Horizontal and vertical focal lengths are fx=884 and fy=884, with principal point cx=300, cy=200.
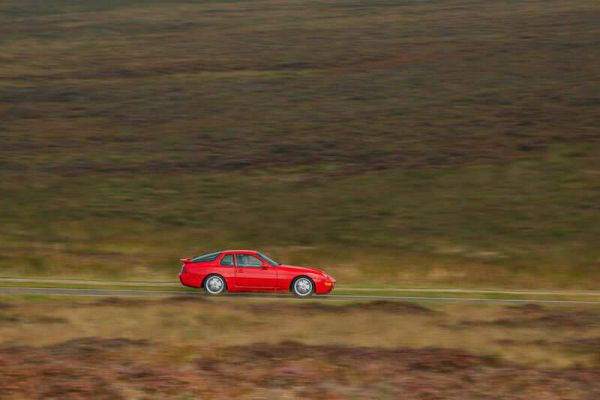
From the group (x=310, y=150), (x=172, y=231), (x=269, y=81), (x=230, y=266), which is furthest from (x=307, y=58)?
(x=230, y=266)

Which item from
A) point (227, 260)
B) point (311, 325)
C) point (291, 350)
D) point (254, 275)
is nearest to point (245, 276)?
point (254, 275)

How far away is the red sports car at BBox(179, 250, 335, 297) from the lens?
91.6 feet

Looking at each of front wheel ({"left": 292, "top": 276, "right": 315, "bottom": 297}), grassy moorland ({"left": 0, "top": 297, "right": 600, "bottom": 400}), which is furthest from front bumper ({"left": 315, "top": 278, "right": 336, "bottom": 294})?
grassy moorland ({"left": 0, "top": 297, "right": 600, "bottom": 400})

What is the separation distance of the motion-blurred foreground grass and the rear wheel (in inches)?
305

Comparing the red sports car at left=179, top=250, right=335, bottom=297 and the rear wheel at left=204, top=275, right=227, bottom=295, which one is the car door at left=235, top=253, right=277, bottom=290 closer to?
the red sports car at left=179, top=250, right=335, bottom=297

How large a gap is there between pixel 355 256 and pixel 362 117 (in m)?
21.1

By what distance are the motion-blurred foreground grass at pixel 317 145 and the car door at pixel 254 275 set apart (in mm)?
8135

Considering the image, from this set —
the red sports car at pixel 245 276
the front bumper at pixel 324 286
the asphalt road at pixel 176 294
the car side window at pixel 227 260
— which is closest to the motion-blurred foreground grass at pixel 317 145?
the asphalt road at pixel 176 294

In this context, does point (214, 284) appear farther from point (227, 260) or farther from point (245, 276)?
point (245, 276)

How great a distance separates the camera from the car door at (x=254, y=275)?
2791 centimetres

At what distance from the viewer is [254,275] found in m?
27.9

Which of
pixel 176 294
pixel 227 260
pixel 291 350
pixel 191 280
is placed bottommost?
pixel 291 350

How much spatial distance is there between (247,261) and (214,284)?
1268 mm

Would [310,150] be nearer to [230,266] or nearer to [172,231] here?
[172,231]
